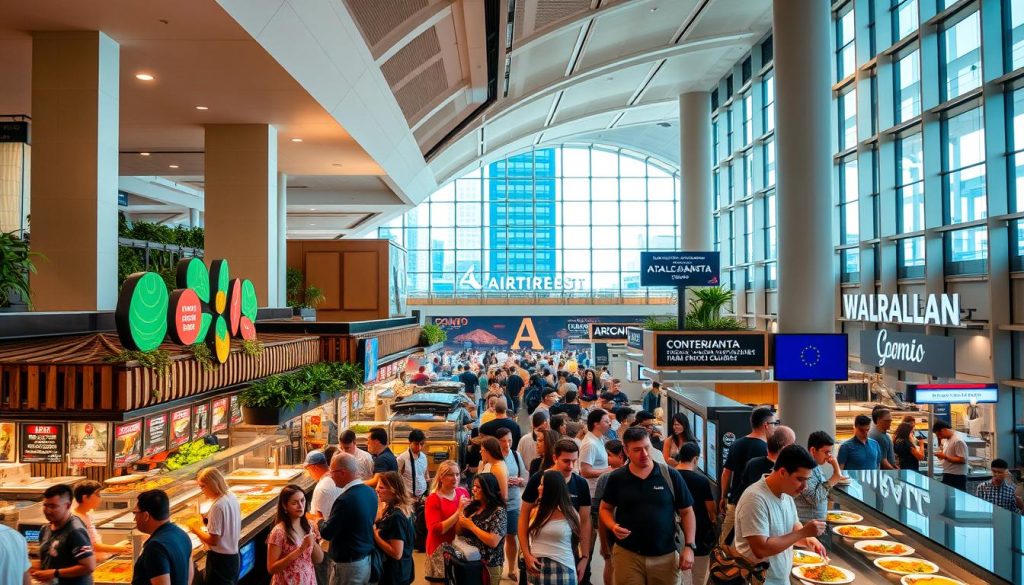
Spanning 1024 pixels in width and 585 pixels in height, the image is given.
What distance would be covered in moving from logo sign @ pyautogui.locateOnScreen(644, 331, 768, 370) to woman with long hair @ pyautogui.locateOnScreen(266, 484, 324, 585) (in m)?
6.27

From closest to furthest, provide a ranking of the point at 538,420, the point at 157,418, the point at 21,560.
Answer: the point at 21,560 → the point at 157,418 → the point at 538,420

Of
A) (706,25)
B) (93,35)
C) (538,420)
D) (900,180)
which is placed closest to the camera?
(93,35)

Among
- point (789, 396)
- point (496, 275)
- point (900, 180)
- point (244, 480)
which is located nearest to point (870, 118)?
point (900, 180)

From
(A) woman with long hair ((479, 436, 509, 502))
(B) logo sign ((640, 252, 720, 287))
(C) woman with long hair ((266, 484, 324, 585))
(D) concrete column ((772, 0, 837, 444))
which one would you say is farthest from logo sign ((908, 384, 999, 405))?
(C) woman with long hair ((266, 484, 324, 585))

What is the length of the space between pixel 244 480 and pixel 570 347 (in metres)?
29.2

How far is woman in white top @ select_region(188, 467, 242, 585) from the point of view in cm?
497

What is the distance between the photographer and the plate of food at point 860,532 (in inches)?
175

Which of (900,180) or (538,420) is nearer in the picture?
(538,420)

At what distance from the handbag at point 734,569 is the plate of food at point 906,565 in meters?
0.71

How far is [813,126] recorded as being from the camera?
11453 millimetres

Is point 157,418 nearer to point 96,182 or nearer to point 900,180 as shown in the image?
point 96,182

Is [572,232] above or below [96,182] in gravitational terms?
above

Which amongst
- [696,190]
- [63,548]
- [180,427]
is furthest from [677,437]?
[696,190]

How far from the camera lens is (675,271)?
1145 cm
